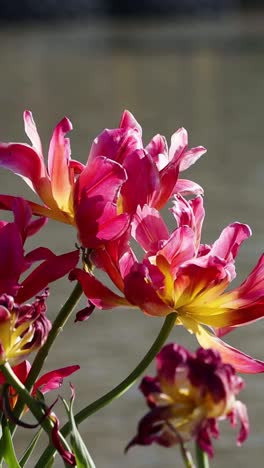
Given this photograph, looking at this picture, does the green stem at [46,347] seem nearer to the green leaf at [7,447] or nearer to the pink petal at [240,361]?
the green leaf at [7,447]

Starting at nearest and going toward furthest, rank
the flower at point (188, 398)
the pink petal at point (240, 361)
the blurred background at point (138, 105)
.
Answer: the flower at point (188, 398), the pink petal at point (240, 361), the blurred background at point (138, 105)

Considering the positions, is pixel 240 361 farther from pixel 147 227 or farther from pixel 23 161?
pixel 23 161

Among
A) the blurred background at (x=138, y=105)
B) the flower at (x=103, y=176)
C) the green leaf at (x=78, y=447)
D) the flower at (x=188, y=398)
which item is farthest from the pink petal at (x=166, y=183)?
the blurred background at (x=138, y=105)

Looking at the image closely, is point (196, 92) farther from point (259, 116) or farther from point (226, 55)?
point (226, 55)

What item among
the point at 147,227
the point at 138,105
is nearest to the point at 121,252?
the point at 147,227

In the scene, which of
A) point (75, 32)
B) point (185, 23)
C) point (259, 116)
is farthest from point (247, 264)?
point (185, 23)
